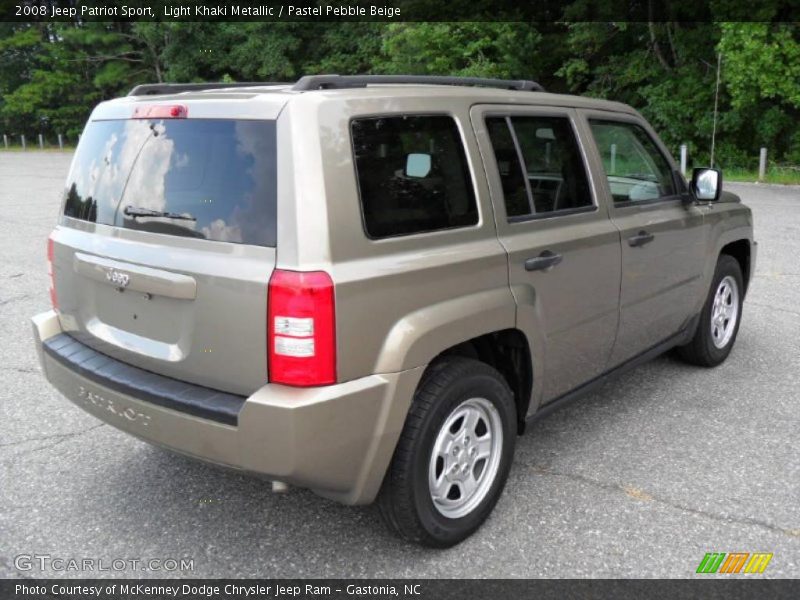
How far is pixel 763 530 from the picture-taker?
3.09 meters

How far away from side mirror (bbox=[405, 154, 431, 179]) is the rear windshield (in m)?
0.54

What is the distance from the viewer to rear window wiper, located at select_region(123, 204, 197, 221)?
2745 millimetres

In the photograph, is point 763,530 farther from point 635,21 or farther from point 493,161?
point 635,21

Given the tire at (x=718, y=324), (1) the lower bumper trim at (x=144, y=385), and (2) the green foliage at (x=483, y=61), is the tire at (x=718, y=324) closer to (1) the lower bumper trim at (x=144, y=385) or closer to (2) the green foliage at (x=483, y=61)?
(1) the lower bumper trim at (x=144, y=385)

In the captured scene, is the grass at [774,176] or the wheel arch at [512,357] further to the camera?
the grass at [774,176]

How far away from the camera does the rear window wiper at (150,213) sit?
108 inches

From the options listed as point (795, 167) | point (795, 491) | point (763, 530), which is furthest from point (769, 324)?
point (795, 167)

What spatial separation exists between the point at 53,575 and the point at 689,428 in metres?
3.23

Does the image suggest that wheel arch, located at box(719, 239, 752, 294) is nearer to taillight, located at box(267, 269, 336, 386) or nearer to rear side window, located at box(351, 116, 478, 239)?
rear side window, located at box(351, 116, 478, 239)

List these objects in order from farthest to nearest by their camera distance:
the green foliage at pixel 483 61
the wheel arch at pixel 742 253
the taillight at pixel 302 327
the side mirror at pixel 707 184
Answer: the green foliage at pixel 483 61 < the wheel arch at pixel 742 253 < the side mirror at pixel 707 184 < the taillight at pixel 302 327

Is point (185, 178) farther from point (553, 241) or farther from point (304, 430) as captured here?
point (553, 241)

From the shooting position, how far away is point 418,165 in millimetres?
2842

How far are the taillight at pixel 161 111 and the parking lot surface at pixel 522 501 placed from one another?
Answer: 1.36m

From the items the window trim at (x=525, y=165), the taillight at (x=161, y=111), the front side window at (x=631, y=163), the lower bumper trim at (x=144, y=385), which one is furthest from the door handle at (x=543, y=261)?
the taillight at (x=161, y=111)
